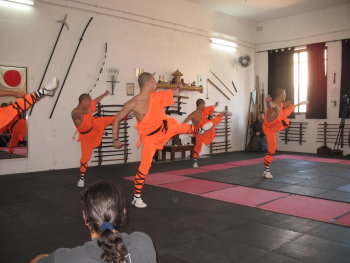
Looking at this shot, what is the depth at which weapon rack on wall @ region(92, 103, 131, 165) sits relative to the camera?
773 cm

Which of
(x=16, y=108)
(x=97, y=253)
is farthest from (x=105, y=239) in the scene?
(x=16, y=108)

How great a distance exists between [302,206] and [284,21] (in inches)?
342

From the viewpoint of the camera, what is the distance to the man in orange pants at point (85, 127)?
5254mm

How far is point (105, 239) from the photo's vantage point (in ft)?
A: 3.83

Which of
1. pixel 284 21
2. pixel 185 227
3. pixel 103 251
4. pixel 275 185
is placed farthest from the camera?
pixel 284 21

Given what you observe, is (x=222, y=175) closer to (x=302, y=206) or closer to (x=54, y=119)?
(x=302, y=206)

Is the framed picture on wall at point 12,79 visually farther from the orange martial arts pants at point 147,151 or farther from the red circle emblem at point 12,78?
the orange martial arts pants at point 147,151

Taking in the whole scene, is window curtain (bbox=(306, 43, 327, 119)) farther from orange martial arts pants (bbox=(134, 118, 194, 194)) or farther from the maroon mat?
orange martial arts pants (bbox=(134, 118, 194, 194))

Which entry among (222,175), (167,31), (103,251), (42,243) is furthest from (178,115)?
(103,251)

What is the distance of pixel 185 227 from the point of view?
138 inches

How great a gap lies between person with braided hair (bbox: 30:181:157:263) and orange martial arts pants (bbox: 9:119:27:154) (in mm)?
5795

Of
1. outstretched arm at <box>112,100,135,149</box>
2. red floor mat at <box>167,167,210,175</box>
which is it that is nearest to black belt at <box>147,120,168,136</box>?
outstretched arm at <box>112,100,135,149</box>

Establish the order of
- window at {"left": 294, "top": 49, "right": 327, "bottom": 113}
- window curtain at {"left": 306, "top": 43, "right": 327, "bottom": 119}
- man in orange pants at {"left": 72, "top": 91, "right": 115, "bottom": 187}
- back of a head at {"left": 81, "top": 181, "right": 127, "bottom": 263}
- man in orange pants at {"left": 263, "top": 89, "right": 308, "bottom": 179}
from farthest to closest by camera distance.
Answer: window at {"left": 294, "top": 49, "right": 327, "bottom": 113} < window curtain at {"left": 306, "top": 43, "right": 327, "bottom": 119} < man in orange pants at {"left": 263, "top": 89, "right": 308, "bottom": 179} < man in orange pants at {"left": 72, "top": 91, "right": 115, "bottom": 187} < back of a head at {"left": 81, "top": 181, "right": 127, "bottom": 263}

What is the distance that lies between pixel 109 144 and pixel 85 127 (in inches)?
108
